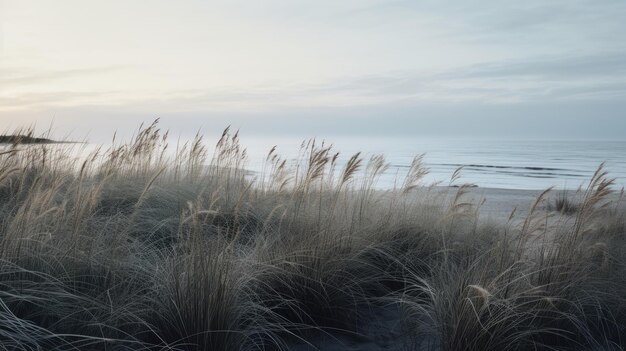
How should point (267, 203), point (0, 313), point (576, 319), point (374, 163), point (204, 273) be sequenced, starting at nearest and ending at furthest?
1. point (0, 313)
2. point (204, 273)
3. point (576, 319)
4. point (267, 203)
5. point (374, 163)

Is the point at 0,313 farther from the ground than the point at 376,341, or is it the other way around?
the point at 0,313

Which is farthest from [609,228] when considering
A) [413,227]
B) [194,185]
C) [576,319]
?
[194,185]

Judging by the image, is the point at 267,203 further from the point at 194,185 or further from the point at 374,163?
the point at 374,163

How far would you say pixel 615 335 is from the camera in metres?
3.67

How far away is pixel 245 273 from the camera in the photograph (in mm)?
3260

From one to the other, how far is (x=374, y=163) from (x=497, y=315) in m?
4.30

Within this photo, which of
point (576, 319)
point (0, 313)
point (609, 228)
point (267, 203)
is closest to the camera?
point (0, 313)

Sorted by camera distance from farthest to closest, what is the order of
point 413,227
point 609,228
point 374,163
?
point 374,163
point 609,228
point 413,227

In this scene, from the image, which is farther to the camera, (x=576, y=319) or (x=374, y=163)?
(x=374, y=163)

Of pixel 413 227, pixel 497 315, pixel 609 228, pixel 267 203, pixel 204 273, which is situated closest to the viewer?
pixel 204 273

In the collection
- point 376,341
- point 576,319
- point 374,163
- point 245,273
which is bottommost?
point 376,341

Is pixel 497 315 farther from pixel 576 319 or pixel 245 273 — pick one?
pixel 245 273

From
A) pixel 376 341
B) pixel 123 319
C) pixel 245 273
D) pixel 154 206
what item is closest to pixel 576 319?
pixel 376 341

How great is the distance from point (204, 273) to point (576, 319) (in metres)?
2.29
